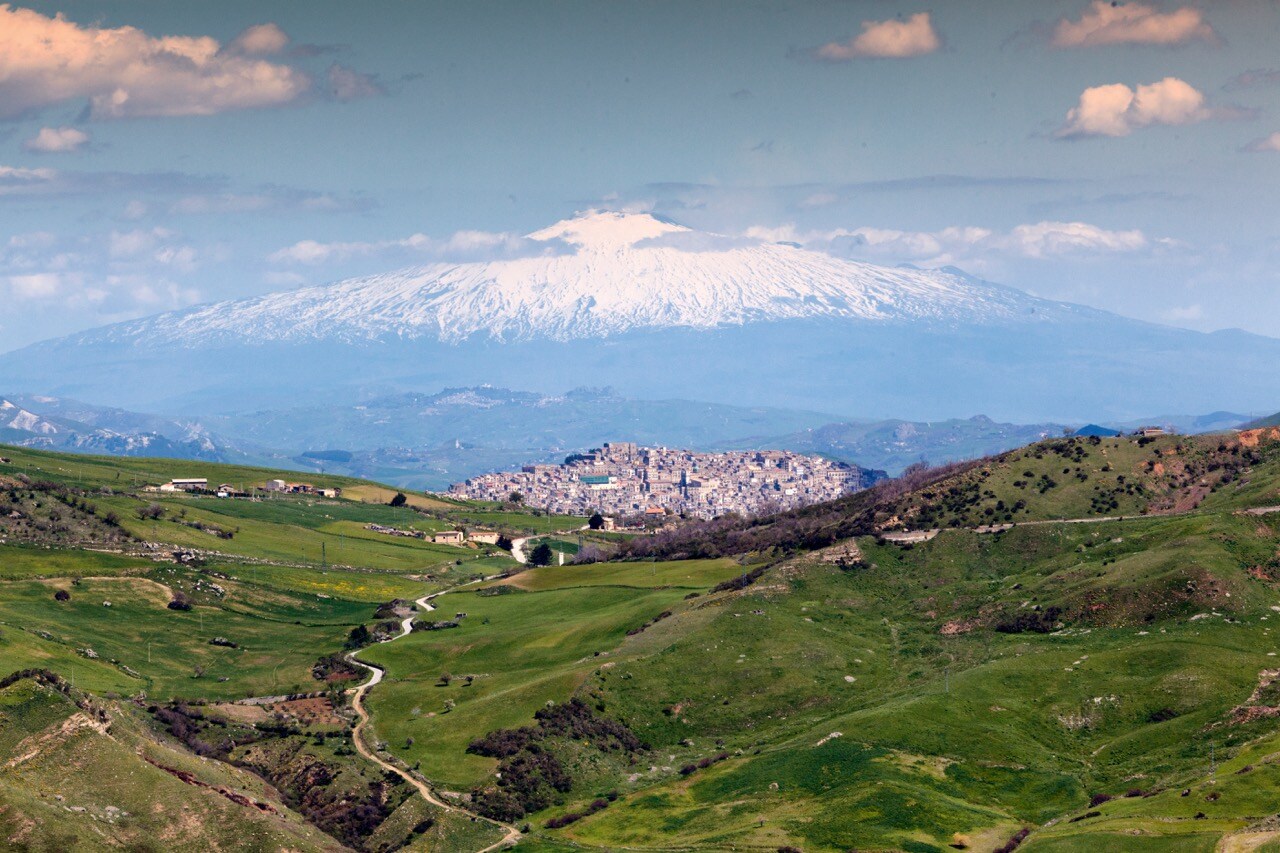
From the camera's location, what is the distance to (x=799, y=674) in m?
113

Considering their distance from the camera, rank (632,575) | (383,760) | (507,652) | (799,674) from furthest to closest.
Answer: (632,575)
(507,652)
(799,674)
(383,760)

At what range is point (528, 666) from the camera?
128 meters

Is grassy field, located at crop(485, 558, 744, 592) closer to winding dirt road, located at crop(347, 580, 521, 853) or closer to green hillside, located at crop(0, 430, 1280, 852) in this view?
green hillside, located at crop(0, 430, 1280, 852)

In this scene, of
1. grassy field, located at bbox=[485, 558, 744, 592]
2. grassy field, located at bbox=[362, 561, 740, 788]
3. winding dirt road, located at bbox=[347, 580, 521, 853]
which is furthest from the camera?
grassy field, located at bbox=[485, 558, 744, 592]

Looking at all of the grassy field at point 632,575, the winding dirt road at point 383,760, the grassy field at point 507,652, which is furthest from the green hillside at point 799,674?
the grassy field at point 632,575

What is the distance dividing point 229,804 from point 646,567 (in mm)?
98774

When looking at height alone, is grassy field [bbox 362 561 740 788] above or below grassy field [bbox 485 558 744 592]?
below

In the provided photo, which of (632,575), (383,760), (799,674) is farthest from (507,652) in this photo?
(632,575)

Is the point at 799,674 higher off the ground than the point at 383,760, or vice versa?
the point at 799,674

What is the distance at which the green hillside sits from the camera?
8488 centimetres

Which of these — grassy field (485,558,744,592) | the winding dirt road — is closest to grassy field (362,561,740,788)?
grassy field (485,558,744,592)

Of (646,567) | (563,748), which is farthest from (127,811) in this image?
(646,567)

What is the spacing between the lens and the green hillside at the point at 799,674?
8488 centimetres

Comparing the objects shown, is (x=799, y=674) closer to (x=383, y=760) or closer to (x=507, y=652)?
(x=383, y=760)
